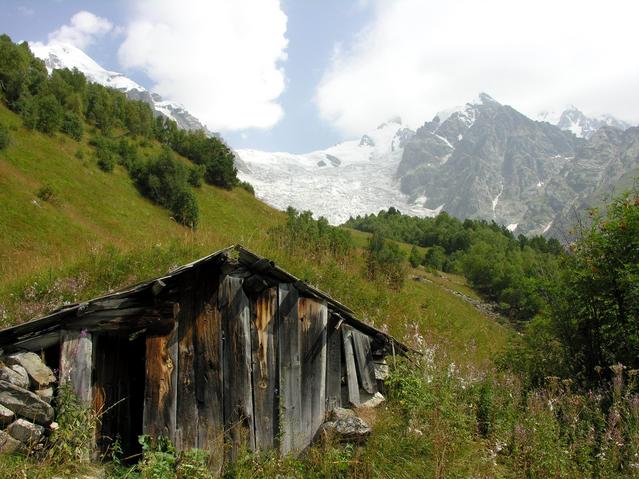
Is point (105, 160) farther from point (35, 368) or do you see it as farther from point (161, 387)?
point (35, 368)

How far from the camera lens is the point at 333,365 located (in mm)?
6918

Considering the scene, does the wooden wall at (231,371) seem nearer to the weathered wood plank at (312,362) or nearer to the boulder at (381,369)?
the weathered wood plank at (312,362)

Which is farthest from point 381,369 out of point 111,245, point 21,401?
point 111,245

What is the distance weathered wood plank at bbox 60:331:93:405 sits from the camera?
5.05 metres

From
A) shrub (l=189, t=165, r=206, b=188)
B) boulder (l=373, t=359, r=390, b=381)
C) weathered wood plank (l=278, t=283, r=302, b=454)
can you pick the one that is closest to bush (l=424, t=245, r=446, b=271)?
shrub (l=189, t=165, r=206, b=188)

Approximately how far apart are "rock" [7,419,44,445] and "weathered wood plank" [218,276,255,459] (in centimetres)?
206

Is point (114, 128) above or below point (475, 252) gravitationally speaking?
above

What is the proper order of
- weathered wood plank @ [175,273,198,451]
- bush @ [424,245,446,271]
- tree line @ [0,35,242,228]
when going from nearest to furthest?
weathered wood plank @ [175,273,198,451], tree line @ [0,35,242,228], bush @ [424,245,446,271]

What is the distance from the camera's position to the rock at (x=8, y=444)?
430cm

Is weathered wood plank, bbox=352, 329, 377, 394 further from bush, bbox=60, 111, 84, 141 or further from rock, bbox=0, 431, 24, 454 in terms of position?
bush, bbox=60, 111, 84, 141

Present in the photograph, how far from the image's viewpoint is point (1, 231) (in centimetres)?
2184

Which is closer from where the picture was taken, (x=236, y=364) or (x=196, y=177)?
(x=236, y=364)

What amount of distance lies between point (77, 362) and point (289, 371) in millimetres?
2573

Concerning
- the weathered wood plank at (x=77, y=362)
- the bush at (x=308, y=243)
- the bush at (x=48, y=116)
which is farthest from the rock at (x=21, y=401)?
the bush at (x=48, y=116)
